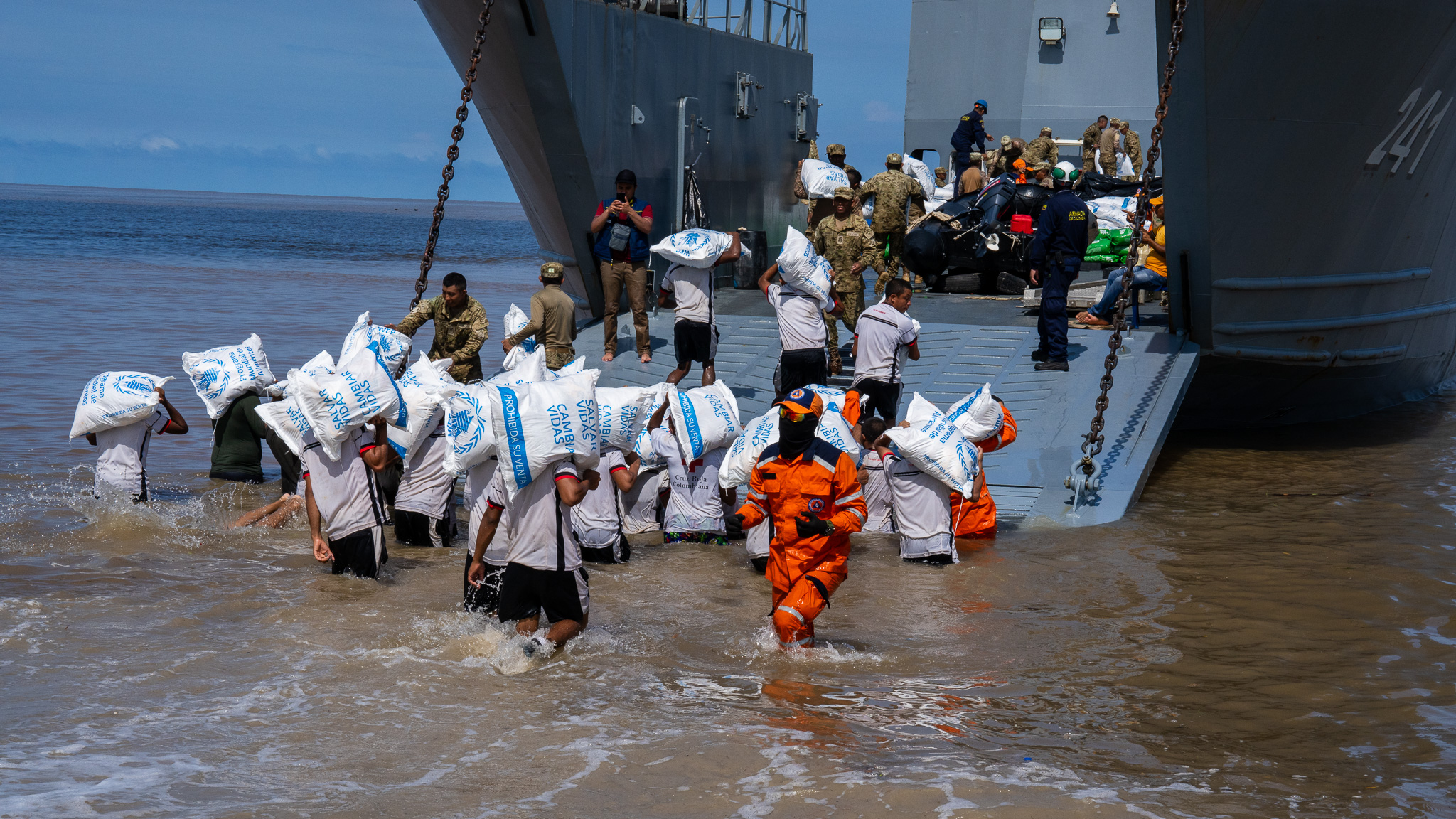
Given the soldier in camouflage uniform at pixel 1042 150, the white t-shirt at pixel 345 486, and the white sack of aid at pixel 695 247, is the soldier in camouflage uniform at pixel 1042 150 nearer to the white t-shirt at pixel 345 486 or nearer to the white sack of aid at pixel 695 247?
the white sack of aid at pixel 695 247

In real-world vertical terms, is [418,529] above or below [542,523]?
below

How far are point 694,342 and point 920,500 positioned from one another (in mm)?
3160

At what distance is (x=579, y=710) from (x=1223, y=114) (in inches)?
299

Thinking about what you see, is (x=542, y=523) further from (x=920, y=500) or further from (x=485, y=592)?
(x=920, y=500)

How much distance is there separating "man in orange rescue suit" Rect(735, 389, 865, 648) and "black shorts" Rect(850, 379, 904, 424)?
3.25 meters

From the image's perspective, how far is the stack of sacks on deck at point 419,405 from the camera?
7.54 meters

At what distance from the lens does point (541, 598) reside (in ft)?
18.1

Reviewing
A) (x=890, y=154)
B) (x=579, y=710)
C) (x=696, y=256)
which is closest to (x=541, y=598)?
(x=579, y=710)

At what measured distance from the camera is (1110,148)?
1692cm

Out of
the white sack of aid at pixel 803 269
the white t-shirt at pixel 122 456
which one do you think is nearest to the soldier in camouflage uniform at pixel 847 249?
the white sack of aid at pixel 803 269

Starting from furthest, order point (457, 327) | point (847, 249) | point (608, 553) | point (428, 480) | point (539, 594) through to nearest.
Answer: point (847, 249) < point (457, 327) < point (428, 480) < point (608, 553) < point (539, 594)

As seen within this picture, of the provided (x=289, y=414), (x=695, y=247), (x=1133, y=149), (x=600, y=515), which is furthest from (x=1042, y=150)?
(x=289, y=414)

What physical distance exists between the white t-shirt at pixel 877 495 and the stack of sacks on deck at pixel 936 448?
24.7 inches

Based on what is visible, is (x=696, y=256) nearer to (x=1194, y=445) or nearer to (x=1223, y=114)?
(x=1223, y=114)
